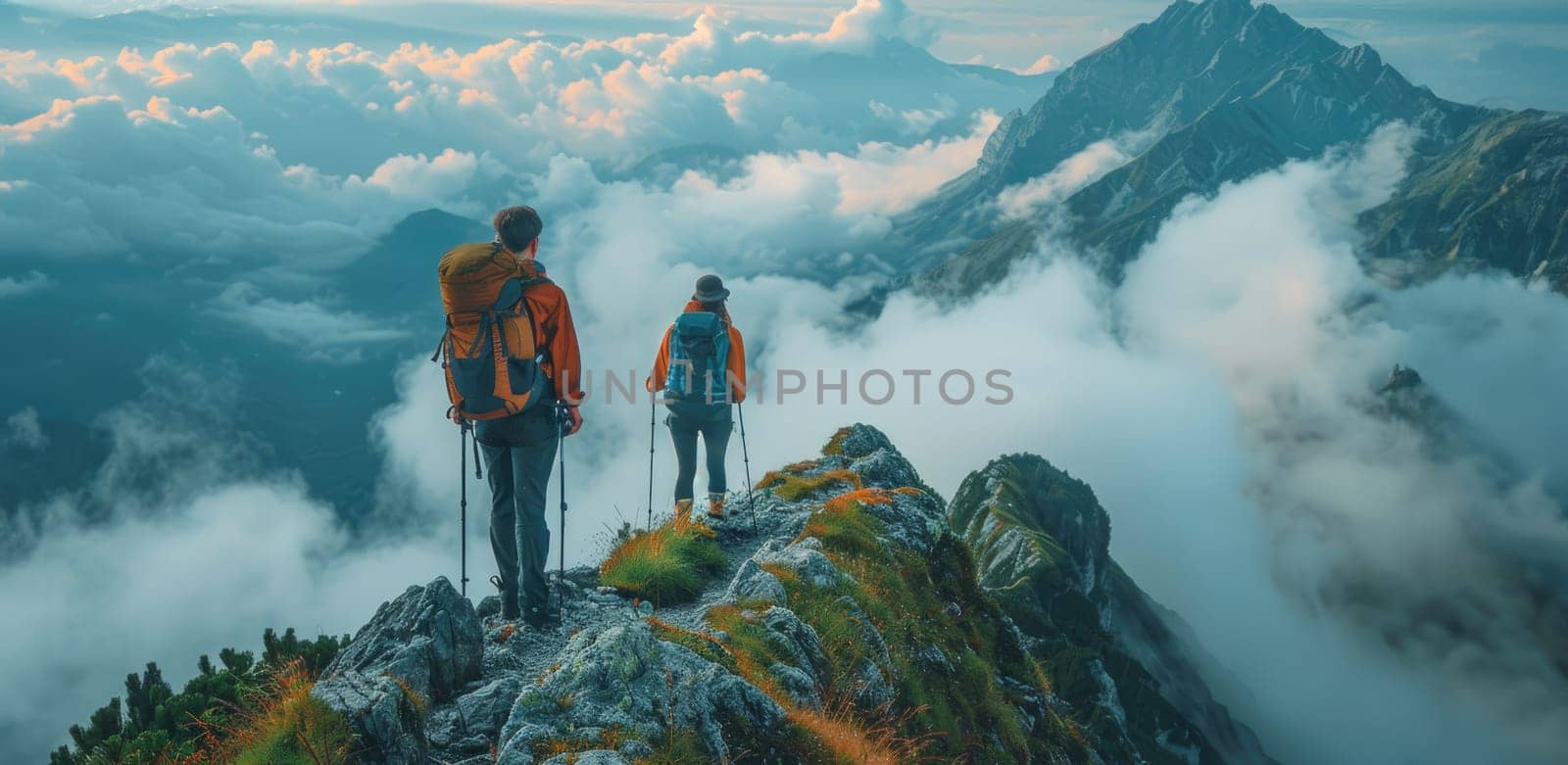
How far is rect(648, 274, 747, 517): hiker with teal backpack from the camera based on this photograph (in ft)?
48.9

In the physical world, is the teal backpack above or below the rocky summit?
above

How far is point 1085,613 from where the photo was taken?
130375 mm

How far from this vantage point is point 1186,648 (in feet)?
610

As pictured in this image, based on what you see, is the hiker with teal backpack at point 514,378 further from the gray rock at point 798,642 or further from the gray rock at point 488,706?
the gray rock at point 798,642

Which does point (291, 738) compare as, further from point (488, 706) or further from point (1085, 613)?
point (1085, 613)

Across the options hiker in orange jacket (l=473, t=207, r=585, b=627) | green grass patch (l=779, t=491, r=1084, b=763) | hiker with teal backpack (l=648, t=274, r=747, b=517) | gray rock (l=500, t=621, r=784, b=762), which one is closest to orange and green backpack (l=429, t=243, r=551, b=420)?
hiker in orange jacket (l=473, t=207, r=585, b=627)

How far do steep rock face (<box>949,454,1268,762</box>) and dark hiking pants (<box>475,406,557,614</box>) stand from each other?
195 ft

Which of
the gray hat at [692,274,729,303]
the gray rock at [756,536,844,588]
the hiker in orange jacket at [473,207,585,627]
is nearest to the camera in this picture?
the hiker in orange jacket at [473,207,585,627]

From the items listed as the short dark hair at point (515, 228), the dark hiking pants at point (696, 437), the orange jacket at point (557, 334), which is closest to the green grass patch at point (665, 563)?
the dark hiking pants at point (696, 437)

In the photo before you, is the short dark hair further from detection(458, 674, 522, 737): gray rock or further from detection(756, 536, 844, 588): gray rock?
detection(756, 536, 844, 588): gray rock

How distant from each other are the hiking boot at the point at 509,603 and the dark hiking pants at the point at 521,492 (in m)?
0.03

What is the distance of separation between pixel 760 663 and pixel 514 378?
13.7 ft

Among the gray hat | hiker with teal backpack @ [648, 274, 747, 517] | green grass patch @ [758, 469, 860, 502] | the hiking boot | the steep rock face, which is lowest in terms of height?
the steep rock face

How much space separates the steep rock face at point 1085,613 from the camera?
94375mm
